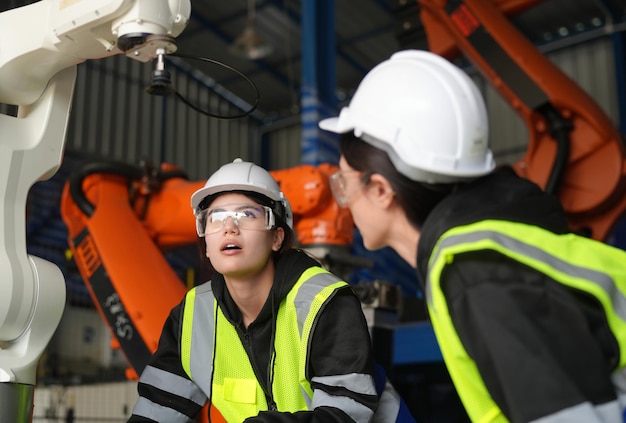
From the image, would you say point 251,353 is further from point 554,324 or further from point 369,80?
point 554,324

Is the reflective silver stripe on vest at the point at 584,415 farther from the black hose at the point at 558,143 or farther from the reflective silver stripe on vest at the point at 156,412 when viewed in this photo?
the black hose at the point at 558,143

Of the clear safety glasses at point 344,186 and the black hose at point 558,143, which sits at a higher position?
the black hose at point 558,143

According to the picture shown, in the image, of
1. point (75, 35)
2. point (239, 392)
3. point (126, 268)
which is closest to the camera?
point (75, 35)

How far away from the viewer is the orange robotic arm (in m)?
4.26

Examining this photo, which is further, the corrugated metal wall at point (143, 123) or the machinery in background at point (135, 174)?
the corrugated metal wall at point (143, 123)

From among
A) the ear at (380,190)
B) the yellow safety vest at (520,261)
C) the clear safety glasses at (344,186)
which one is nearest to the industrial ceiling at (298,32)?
the clear safety glasses at (344,186)

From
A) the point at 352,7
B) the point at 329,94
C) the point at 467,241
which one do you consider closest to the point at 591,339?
the point at 467,241

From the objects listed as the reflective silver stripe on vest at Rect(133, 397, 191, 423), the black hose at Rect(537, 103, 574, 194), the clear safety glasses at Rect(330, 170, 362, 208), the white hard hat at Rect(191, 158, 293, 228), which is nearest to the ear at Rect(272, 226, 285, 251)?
the white hard hat at Rect(191, 158, 293, 228)

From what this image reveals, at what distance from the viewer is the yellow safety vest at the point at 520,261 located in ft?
3.90

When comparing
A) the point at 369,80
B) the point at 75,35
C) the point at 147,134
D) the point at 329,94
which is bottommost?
the point at 369,80

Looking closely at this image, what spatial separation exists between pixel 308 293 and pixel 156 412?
2.22 ft

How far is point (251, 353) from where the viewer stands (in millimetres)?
2391

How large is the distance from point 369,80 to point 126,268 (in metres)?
2.26

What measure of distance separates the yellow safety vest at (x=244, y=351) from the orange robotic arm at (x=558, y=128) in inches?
99.8
